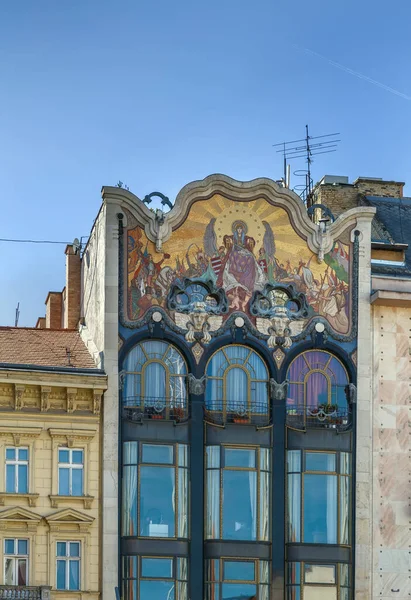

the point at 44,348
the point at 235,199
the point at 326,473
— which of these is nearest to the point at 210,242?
the point at 235,199

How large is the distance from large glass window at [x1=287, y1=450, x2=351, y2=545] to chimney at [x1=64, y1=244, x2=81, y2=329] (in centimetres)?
990

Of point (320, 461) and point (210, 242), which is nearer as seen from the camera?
point (320, 461)

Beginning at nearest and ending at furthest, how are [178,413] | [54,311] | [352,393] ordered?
1. [178,413]
2. [352,393]
3. [54,311]

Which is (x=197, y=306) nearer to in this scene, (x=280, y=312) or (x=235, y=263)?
(x=235, y=263)

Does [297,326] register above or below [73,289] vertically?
below

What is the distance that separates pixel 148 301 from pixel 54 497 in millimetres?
6711

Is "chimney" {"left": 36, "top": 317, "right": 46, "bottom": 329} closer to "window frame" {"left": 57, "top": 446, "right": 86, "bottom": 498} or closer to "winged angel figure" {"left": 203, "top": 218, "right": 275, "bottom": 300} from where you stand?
"winged angel figure" {"left": 203, "top": 218, "right": 275, "bottom": 300}

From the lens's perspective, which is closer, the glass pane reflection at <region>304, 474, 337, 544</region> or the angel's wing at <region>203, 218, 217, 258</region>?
the glass pane reflection at <region>304, 474, 337, 544</region>

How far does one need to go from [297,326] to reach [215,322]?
103 inches

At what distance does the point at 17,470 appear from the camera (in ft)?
181

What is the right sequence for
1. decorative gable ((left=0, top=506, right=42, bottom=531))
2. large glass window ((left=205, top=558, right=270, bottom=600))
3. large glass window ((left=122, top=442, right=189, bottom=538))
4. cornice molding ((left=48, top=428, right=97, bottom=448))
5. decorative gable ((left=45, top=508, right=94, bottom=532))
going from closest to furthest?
decorative gable ((left=0, top=506, right=42, bottom=531))
decorative gable ((left=45, top=508, right=94, bottom=532))
cornice molding ((left=48, top=428, right=97, bottom=448))
large glass window ((left=122, top=442, right=189, bottom=538))
large glass window ((left=205, top=558, right=270, bottom=600))

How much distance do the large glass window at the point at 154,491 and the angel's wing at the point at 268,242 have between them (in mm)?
6891

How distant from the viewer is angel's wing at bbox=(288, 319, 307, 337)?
191 feet

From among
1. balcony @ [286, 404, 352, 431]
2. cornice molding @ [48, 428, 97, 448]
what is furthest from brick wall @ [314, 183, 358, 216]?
cornice molding @ [48, 428, 97, 448]
